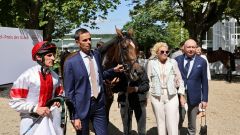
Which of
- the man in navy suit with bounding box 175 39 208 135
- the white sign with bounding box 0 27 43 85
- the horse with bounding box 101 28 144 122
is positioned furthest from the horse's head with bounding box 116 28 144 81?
the white sign with bounding box 0 27 43 85

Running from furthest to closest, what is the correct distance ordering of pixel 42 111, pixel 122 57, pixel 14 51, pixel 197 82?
pixel 14 51
pixel 197 82
pixel 122 57
pixel 42 111

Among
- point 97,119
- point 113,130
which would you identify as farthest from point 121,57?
point 113,130

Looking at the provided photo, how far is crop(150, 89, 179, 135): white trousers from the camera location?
634 centimetres

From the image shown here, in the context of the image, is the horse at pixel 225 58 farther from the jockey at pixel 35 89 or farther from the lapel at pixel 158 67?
the jockey at pixel 35 89

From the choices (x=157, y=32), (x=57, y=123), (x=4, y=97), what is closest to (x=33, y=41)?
(x=4, y=97)

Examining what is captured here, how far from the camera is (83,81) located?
4.86m

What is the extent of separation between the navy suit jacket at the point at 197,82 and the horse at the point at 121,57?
3.26ft

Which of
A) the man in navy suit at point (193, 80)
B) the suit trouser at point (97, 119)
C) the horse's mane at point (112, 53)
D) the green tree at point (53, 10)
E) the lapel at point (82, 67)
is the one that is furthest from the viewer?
the green tree at point (53, 10)

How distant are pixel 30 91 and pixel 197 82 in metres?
3.66

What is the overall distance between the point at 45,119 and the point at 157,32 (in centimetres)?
7258

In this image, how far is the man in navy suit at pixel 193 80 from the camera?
6.80m

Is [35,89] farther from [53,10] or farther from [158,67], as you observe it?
[53,10]

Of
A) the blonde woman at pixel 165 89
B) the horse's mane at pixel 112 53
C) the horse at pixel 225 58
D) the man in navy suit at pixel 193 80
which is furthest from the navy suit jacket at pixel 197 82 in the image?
the horse at pixel 225 58

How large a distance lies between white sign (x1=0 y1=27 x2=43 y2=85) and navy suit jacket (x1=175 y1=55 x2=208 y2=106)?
1051cm
